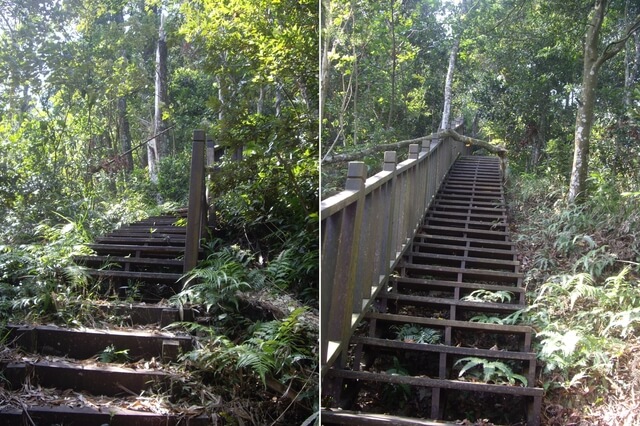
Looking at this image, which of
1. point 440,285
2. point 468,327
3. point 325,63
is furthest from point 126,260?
point 440,285

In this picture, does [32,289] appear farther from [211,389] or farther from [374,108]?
[374,108]

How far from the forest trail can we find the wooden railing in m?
0.11

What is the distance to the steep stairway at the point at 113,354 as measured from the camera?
2.72ft

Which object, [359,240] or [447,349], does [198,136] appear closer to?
[359,240]

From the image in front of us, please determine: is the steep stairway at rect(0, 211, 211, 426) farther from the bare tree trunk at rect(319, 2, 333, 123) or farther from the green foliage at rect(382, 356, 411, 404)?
the green foliage at rect(382, 356, 411, 404)

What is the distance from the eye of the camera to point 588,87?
4.67 ft

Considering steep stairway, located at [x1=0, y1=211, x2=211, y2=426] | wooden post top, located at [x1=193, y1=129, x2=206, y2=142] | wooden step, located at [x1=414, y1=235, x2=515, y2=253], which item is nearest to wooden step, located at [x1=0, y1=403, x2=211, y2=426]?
steep stairway, located at [x1=0, y1=211, x2=211, y2=426]

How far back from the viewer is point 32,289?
86 cm

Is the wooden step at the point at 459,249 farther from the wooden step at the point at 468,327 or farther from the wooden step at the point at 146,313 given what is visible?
the wooden step at the point at 146,313

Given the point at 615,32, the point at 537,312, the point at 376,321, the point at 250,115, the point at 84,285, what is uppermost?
the point at 615,32

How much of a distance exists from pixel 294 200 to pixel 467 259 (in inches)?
81.2

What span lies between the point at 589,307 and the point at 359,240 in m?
0.77

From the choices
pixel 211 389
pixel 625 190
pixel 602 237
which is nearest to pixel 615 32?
pixel 625 190

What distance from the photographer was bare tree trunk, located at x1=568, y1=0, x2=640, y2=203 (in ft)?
4.41
